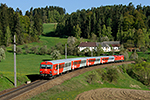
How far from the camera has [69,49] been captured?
100188mm

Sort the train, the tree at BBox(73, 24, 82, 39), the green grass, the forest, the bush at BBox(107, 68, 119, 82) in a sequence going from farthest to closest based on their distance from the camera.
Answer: the tree at BBox(73, 24, 82, 39), the forest, the bush at BBox(107, 68, 119, 82), the train, the green grass

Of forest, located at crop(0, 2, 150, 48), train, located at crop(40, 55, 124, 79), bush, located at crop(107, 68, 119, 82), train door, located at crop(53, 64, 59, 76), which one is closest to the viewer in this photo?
train, located at crop(40, 55, 124, 79)

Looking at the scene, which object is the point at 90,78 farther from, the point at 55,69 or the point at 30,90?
the point at 30,90

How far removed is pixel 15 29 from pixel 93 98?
101m

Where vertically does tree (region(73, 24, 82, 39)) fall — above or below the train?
above

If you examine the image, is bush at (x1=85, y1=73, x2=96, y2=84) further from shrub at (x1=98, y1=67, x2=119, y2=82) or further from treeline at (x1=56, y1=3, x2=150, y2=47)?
treeline at (x1=56, y1=3, x2=150, y2=47)

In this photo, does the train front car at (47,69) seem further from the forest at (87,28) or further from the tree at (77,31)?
the tree at (77,31)

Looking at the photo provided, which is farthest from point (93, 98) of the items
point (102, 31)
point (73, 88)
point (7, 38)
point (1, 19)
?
point (102, 31)

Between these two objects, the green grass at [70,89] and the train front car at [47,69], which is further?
the train front car at [47,69]

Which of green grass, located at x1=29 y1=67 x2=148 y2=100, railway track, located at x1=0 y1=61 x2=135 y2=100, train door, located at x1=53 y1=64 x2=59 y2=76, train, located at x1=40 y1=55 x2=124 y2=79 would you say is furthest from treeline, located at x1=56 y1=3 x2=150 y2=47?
railway track, located at x1=0 y1=61 x2=135 y2=100

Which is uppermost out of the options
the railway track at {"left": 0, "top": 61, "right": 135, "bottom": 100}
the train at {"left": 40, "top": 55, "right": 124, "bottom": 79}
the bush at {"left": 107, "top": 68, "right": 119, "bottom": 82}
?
the train at {"left": 40, "top": 55, "right": 124, "bottom": 79}

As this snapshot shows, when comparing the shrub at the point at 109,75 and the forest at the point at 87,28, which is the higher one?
the forest at the point at 87,28

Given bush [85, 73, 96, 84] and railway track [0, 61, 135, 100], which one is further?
bush [85, 73, 96, 84]

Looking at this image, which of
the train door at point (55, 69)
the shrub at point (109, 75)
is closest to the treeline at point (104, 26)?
the shrub at point (109, 75)
